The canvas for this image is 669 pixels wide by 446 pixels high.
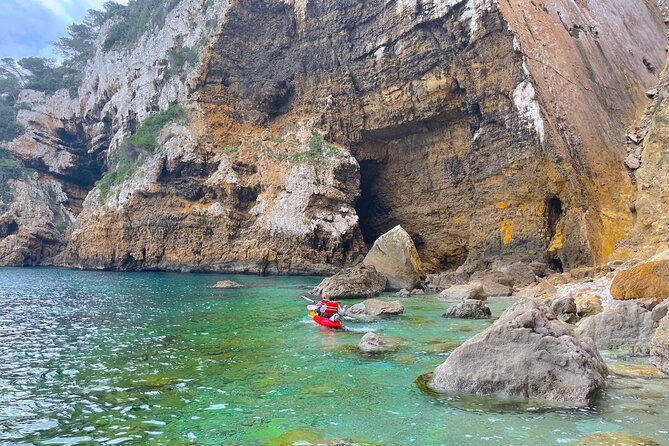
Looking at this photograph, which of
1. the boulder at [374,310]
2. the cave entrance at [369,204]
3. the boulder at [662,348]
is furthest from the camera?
the cave entrance at [369,204]

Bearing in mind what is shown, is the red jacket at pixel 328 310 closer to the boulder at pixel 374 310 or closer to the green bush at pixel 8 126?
the boulder at pixel 374 310

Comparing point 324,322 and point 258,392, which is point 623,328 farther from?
point 258,392

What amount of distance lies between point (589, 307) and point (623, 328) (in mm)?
3623

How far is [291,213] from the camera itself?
3872 centimetres

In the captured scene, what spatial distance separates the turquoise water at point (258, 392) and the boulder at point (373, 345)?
0.28 m

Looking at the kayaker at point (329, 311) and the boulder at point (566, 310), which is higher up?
the boulder at point (566, 310)

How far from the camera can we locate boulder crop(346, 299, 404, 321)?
49.7 feet

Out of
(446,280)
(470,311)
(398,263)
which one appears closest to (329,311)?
(470,311)

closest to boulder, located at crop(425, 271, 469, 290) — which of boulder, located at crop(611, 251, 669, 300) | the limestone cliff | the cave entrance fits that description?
the limestone cliff

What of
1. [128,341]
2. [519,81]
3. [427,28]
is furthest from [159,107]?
[128,341]

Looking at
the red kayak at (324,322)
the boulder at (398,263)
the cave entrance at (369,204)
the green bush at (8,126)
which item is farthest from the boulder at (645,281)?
the green bush at (8,126)

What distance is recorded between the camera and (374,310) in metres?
15.5

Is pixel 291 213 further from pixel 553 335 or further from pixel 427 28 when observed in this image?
pixel 553 335

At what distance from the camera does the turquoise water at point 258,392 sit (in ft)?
18.0
